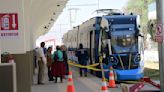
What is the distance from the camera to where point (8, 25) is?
12.5m

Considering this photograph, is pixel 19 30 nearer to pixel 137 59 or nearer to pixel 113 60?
pixel 113 60

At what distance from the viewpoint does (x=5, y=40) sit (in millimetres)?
12906

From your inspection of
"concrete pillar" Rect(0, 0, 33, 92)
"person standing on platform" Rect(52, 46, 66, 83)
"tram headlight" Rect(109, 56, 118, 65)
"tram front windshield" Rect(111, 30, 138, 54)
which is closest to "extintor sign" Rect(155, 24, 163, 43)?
"concrete pillar" Rect(0, 0, 33, 92)

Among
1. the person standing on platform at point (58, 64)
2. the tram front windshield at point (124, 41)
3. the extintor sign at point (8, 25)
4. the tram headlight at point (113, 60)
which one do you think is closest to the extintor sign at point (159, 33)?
the extintor sign at point (8, 25)

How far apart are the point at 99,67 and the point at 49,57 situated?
10.5 ft

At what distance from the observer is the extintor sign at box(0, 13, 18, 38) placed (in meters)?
12.5

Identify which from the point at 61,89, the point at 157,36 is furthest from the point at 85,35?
the point at 157,36

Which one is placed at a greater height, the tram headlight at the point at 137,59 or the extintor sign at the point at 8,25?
the extintor sign at the point at 8,25

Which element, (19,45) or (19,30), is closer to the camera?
(19,30)

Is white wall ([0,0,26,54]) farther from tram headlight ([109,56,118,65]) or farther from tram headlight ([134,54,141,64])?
tram headlight ([134,54,141,64])

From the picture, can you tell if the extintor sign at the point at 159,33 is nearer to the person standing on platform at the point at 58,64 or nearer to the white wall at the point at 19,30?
the white wall at the point at 19,30

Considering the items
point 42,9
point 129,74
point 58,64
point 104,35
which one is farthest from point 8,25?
point 42,9

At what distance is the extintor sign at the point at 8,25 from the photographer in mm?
12547

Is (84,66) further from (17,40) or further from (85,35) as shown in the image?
(17,40)
